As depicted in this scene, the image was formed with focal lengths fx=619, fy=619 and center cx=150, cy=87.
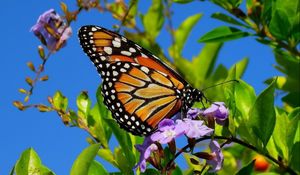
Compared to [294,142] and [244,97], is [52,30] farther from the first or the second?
[294,142]

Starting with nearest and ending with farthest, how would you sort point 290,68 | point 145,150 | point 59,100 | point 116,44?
1. point 145,150
2. point 116,44
3. point 59,100
4. point 290,68

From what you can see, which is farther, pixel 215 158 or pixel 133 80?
pixel 133 80

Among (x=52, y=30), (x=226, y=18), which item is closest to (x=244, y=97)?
(x=226, y=18)

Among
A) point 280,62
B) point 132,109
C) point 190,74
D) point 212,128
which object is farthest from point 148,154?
point 190,74

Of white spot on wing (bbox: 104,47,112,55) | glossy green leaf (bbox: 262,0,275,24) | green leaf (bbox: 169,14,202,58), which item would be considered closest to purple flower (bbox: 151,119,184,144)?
white spot on wing (bbox: 104,47,112,55)

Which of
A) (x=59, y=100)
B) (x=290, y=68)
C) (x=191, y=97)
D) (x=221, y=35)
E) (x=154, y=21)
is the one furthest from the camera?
(x=154, y=21)

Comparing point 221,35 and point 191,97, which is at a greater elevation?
point 221,35

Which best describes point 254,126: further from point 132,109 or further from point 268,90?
point 132,109

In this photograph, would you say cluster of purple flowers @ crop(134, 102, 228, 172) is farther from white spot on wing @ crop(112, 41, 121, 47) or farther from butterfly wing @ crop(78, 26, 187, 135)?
white spot on wing @ crop(112, 41, 121, 47)
